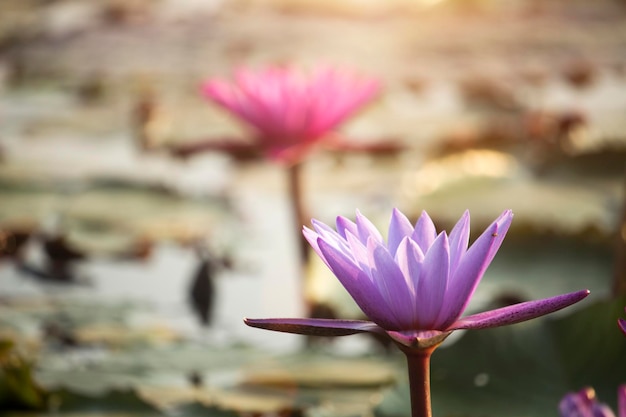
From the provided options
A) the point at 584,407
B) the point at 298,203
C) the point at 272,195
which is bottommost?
the point at 584,407

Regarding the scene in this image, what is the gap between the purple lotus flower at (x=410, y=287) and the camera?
35 centimetres

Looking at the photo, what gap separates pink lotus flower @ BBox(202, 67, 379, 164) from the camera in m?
0.99

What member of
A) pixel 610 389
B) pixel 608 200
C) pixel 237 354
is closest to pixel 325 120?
pixel 237 354

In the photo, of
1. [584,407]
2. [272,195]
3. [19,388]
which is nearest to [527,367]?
[584,407]

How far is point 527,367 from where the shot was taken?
2.09 feet

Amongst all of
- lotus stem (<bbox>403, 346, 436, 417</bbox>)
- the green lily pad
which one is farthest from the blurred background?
lotus stem (<bbox>403, 346, 436, 417</bbox>)

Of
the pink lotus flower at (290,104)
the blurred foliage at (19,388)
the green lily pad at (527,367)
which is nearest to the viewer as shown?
the green lily pad at (527,367)

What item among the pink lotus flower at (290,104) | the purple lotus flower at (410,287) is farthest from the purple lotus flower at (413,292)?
the pink lotus flower at (290,104)

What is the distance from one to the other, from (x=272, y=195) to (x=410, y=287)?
1308 mm

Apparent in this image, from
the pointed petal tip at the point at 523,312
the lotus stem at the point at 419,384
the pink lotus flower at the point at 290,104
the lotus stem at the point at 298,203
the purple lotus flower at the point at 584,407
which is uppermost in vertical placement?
the pink lotus flower at the point at 290,104

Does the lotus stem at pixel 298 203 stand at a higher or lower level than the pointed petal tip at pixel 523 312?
higher

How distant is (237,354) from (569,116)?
3.65 ft

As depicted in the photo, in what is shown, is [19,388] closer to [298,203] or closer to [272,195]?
[298,203]

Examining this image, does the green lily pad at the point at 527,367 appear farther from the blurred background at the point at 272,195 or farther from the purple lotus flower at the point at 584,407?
the purple lotus flower at the point at 584,407
